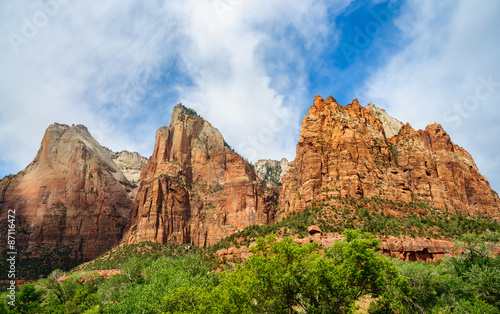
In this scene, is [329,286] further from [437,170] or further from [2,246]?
[2,246]

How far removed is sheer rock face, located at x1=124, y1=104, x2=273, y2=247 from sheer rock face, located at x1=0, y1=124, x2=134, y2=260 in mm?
14904

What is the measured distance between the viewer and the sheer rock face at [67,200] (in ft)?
337

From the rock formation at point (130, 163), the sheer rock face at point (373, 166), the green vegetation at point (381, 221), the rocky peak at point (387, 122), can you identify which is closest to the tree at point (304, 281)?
the green vegetation at point (381, 221)

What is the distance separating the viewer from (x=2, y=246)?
97500 millimetres

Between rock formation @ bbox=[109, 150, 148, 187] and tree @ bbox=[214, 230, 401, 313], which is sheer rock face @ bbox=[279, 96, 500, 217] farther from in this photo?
rock formation @ bbox=[109, 150, 148, 187]

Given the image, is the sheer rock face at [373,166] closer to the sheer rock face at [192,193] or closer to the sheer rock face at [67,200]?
the sheer rock face at [192,193]

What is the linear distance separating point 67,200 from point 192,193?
152 ft

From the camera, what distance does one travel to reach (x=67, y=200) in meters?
113

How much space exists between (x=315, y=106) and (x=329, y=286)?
246ft

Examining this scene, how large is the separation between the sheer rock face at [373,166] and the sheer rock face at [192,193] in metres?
24.0

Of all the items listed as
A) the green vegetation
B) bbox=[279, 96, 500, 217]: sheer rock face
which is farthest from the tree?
bbox=[279, 96, 500, 217]: sheer rock face

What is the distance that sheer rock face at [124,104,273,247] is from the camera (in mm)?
101688

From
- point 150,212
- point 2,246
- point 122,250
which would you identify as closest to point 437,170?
point 150,212

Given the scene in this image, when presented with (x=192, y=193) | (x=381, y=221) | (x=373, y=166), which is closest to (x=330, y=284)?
(x=381, y=221)
